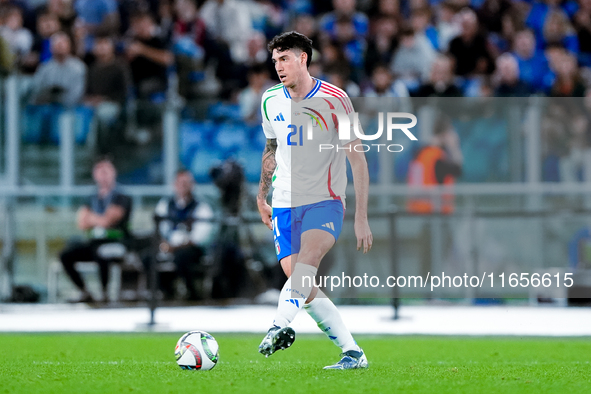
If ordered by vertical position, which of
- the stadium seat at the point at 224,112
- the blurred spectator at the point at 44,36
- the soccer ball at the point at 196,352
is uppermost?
the blurred spectator at the point at 44,36

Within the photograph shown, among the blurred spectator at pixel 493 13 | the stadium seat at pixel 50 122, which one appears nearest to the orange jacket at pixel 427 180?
the blurred spectator at pixel 493 13

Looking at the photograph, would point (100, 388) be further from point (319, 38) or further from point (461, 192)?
point (319, 38)

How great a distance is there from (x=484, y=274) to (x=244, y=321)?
3.18 meters

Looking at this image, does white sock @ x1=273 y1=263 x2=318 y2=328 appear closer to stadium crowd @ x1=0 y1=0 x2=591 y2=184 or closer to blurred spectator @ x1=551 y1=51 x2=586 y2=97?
→ stadium crowd @ x1=0 y1=0 x2=591 y2=184

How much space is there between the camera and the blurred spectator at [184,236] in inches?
433

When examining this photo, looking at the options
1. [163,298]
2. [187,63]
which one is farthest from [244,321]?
[187,63]

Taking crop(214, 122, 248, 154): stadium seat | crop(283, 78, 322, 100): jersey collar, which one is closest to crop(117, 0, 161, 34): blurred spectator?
crop(214, 122, 248, 154): stadium seat

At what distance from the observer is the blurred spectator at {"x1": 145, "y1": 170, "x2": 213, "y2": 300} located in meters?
11.0

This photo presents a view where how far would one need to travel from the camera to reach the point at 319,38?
44.4 feet

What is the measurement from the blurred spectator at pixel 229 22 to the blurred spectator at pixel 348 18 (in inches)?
51.2

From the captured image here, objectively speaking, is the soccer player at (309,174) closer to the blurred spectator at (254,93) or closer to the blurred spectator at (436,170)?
the blurred spectator at (436,170)

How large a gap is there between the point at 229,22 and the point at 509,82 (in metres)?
4.74

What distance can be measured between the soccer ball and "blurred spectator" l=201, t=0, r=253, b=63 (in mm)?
8546

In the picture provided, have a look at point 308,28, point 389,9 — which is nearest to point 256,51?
point 308,28
